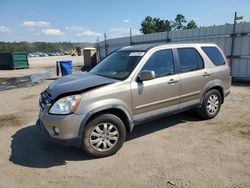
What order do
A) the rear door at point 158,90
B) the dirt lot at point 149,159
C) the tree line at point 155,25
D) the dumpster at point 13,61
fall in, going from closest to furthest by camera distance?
1. the dirt lot at point 149,159
2. the rear door at point 158,90
3. the dumpster at point 13,61
4. the tree line at point 155,25

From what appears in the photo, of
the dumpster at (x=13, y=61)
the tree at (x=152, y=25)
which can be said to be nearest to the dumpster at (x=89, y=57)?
the dumpster at (x=13, y=61)

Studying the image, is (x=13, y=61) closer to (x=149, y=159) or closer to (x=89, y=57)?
(x=89, y=57)

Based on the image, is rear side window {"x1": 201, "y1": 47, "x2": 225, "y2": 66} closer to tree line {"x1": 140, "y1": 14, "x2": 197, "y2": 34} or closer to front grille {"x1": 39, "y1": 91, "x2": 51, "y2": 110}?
front grille {"x1": 39, "y1": 91, "x2": 51, "y2": 110}

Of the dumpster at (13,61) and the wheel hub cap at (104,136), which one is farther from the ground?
the dumpster at (13,61)

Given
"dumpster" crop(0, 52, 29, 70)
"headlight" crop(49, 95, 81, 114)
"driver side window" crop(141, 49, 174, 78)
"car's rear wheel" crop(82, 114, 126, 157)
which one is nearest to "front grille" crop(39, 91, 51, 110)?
"headlight" crop(49, 95, 81, 114)

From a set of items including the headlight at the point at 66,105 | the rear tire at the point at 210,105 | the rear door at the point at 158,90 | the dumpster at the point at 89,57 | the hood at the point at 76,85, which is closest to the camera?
the headlight at the point at 66,105

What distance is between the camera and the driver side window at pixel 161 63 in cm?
409

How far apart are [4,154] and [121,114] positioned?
88.5 inches

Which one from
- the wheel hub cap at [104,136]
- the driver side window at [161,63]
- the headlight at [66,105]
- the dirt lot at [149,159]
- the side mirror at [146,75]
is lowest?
the dirt lot at [149,159]

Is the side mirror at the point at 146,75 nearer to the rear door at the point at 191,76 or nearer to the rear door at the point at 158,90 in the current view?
the rear door at the point at 158,90

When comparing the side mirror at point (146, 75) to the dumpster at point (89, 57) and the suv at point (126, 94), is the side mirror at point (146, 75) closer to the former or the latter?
the suv at point (126, 94)

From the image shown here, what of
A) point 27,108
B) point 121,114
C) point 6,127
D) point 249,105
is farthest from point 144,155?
point 27,108

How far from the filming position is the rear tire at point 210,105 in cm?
502

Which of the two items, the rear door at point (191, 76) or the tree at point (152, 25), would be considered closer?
the rear door at point (191, 76)
